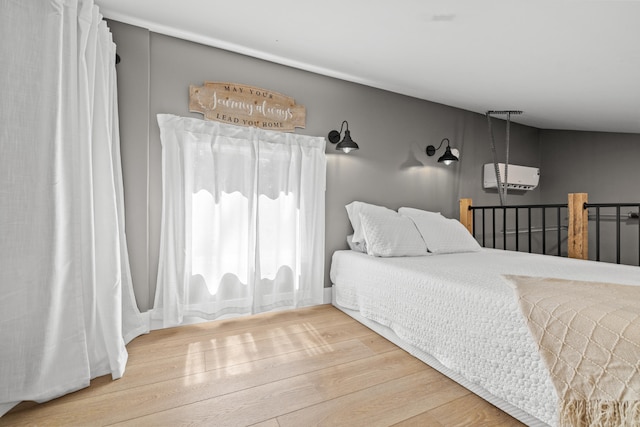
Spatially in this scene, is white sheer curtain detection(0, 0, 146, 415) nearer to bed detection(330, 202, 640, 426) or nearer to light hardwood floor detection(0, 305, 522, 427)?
light hardwood floor detection(0, 305, 522, 427)

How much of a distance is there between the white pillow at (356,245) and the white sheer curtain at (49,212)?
1794 mm

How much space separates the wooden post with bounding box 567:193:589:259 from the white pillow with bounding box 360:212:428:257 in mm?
1196

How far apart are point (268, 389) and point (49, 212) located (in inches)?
50.3

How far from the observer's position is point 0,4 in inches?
43.4

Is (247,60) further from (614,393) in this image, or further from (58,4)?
(614,393)

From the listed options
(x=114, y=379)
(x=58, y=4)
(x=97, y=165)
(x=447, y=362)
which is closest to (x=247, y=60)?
(x=58, y=4)

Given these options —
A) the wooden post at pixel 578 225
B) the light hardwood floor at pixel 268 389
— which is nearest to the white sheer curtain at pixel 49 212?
the light hardwood floor at pixel 268 389

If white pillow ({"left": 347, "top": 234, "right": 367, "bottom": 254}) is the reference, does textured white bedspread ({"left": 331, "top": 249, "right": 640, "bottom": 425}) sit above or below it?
below

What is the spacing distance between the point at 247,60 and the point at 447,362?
255cm

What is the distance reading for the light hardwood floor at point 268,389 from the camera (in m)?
1.13

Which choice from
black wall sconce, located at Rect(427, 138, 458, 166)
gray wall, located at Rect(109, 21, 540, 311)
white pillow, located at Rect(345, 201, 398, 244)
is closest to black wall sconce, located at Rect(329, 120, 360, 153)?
gray wall, located at Rect(109, 21, 540, 311)

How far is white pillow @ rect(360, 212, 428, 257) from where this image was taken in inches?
88.0

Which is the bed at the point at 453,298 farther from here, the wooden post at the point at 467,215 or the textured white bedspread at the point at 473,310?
the wooden post at the point at 467,215

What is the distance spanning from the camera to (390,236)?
227cm
